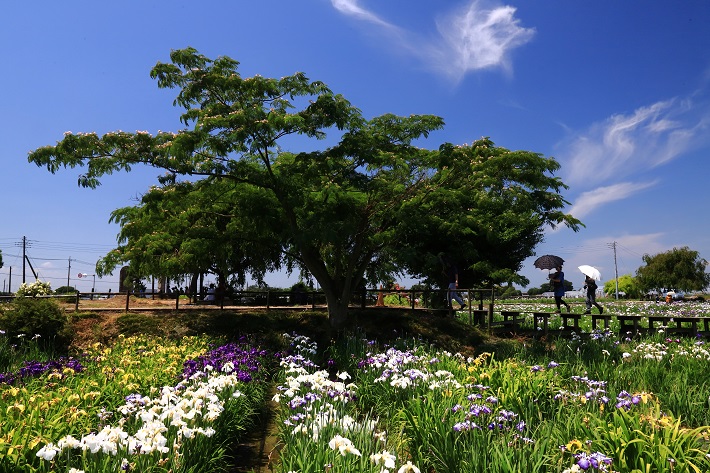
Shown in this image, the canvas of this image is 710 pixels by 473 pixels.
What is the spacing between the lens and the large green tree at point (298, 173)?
461 inches

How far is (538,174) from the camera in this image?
42.0ft

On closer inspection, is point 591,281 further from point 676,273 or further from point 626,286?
point 626,286

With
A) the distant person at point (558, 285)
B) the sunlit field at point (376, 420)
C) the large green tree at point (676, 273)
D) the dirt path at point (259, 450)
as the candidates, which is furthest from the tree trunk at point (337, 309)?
the large green tree at point (676, 273)

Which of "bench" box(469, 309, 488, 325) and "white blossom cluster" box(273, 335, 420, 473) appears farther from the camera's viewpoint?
"bench" box(469, 309, 488, 325)

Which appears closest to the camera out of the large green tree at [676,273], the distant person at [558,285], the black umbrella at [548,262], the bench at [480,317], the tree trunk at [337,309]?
the tree trunk at [337,309]

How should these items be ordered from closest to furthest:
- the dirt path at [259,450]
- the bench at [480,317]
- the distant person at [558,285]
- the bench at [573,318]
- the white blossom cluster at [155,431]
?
the white blossom cluster at [155,431], the dirt path at [259,450], the bench at [573,318], the distant person at [558,285], the bench at [480,317]

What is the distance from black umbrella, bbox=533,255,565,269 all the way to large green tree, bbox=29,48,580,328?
87.7 inches

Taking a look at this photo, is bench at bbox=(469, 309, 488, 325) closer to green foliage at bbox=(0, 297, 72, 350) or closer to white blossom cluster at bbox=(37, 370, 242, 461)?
green foliage at bbox=(0, 297, 72, 350)

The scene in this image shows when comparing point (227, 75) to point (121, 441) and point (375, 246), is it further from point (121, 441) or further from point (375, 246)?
point (121, 441)

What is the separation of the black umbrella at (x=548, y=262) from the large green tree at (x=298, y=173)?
2228mm

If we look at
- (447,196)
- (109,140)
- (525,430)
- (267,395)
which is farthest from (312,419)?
(109,140)

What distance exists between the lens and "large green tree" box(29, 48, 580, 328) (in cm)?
1172

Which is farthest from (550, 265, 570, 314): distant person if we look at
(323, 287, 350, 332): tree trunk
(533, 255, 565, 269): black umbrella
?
(323, 287, 350, 332): tree trunk

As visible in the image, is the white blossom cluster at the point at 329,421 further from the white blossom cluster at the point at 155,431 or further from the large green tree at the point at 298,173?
the large green tree at the point at 298,173
